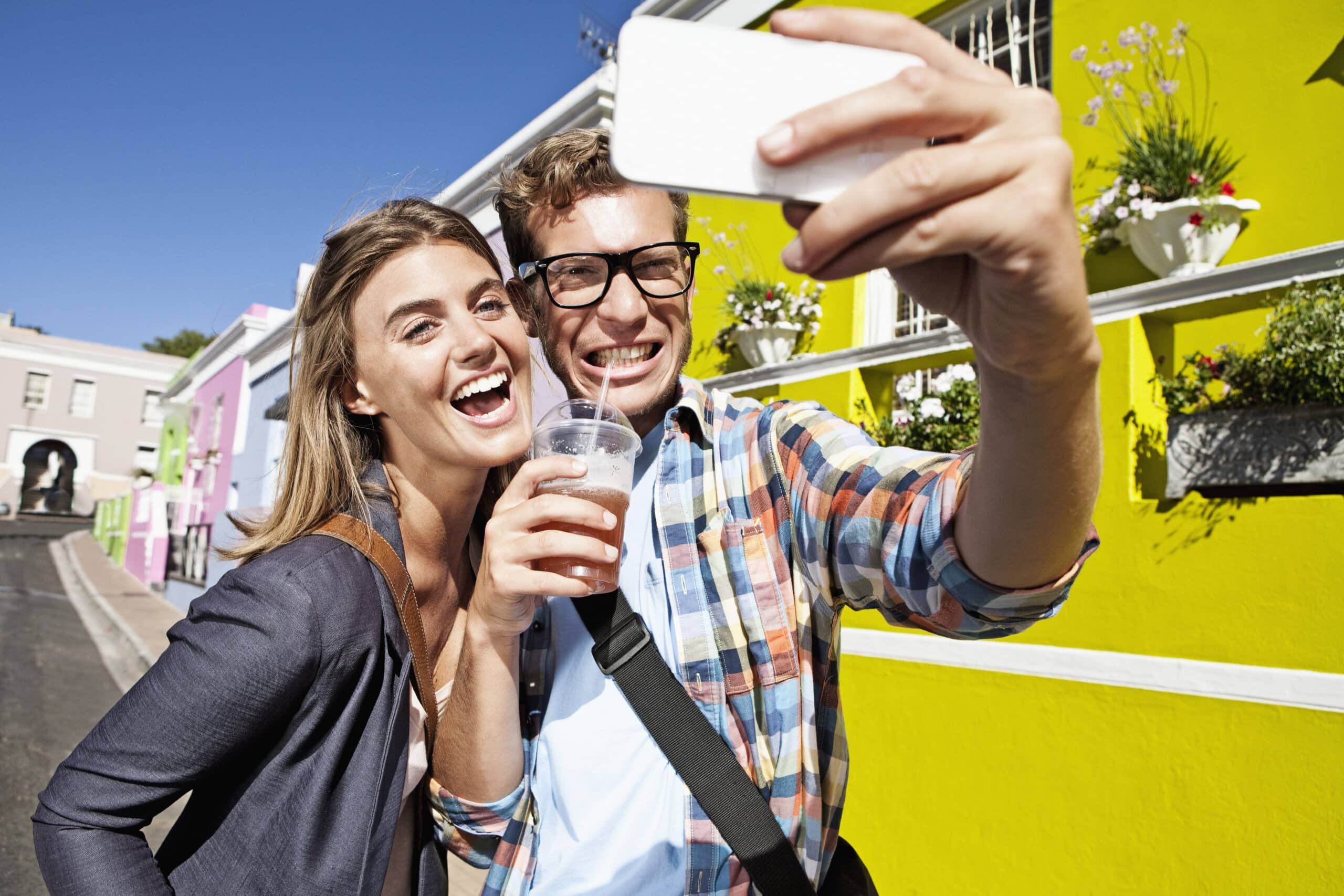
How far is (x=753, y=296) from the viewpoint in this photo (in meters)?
5.18

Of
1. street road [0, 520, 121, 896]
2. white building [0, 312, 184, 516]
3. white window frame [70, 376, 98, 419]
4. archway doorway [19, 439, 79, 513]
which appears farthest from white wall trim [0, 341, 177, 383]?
street road [0, 520, 121, 896]

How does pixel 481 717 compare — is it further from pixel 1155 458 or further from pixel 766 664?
pixel 1155 458

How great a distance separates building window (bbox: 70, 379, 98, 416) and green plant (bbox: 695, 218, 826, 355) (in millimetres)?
47695

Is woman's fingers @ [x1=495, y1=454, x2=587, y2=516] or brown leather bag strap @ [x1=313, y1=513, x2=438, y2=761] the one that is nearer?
woman's fingers @ [x1=495, y1=454, x2=587, y2=516]

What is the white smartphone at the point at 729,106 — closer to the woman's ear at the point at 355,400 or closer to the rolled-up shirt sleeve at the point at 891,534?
the rolled-up shirt sleeve at the point at 891,534

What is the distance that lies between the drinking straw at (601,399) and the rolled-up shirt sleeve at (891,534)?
351mm

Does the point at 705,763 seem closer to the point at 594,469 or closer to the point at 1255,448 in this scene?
the point at 594,469

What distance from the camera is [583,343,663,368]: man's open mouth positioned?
6.12 ft

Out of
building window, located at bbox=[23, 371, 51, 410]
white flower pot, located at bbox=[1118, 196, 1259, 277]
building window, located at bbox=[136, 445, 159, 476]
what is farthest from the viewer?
building window, located at bbox=[136, 445, 159, 476]

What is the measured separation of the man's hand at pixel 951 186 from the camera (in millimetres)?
684

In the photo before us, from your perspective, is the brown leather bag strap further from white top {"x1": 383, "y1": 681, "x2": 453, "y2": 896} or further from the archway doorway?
the archway doorway

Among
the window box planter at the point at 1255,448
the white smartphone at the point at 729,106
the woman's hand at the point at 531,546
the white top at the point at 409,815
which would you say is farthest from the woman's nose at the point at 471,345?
the window box planter at the point at 1255,448

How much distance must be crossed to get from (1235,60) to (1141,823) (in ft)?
10.2

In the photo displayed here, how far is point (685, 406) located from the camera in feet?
5.52
